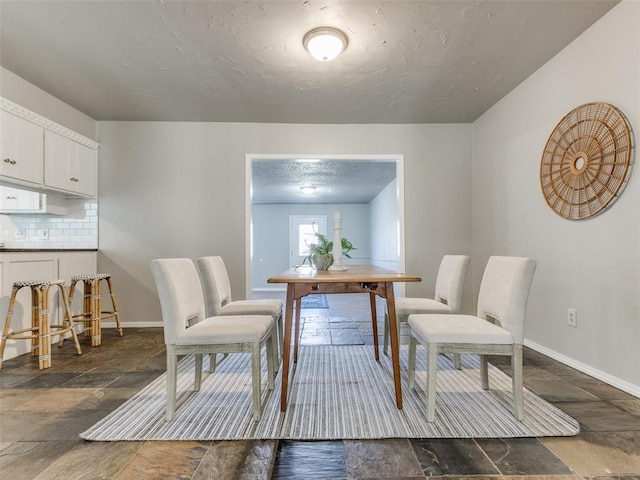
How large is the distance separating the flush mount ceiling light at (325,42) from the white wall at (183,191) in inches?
64.6

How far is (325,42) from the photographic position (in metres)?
2.26

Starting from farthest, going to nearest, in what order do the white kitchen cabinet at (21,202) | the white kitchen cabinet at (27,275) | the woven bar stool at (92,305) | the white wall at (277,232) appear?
the white wall at (277,232) → the white kitchen cabinet at (21,202) → the woven bar stool at (92,305) → the white kitchen cabinet at (27,275)

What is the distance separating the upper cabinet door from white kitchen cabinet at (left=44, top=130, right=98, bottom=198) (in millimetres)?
86

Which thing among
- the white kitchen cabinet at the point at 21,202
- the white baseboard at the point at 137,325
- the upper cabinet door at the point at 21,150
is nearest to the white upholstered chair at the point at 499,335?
the white baseboard at the point at 137,325

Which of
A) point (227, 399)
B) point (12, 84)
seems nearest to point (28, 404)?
point (227, 399)

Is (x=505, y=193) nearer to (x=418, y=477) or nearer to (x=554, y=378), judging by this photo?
(x=554, y=378)

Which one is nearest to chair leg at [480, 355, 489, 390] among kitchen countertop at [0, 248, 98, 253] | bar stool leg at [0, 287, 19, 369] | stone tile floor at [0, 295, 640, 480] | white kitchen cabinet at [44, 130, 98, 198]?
stone tile floor at [0, 295, 640, 480]

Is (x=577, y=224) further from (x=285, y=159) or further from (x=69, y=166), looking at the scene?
(x=69, y=166)

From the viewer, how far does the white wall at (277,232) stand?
30.7ft

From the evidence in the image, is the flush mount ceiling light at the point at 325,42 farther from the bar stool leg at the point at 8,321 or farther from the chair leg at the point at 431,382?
the bar stool leg at the point at 8,321

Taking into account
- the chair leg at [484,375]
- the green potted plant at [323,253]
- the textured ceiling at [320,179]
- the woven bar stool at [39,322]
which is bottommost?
the chair leg at [484,375]

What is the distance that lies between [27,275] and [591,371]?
458 cm

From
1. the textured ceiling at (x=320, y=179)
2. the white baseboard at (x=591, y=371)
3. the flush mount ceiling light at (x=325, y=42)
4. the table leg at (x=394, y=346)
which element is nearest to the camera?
the table leg at (x=394, y=346)

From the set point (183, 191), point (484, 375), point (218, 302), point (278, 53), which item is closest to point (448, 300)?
point (484, 375)
